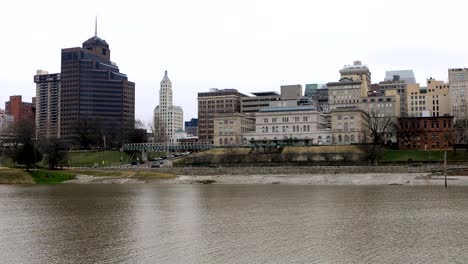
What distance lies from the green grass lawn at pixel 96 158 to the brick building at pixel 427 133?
86185 mm

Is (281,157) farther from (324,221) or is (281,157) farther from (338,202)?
(324,221)

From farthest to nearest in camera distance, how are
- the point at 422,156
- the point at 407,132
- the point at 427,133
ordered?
the point at 407,132, the point at 427,133, the point at 422,156

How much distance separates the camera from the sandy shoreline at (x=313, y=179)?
93.8 meters

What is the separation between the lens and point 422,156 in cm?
12950

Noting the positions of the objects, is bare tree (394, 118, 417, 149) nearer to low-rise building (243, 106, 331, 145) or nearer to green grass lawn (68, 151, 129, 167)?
low-rise building (243, 106, 331, 145)

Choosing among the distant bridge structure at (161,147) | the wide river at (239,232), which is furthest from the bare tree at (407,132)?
the wide river at (239,232)

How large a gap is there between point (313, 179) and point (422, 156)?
3932cm

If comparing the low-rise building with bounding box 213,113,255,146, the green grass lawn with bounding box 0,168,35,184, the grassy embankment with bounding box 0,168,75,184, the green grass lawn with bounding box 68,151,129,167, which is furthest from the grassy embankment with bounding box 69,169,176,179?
the low-rise building with bounding box 213,113,255,146

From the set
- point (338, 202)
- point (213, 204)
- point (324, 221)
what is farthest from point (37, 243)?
point (338, 202)

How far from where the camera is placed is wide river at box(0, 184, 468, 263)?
89.9 ft

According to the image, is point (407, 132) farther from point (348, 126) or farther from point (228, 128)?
point (228, 128)

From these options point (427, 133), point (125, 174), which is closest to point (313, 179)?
point (125, 174)

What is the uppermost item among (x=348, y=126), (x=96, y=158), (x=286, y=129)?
(x=348, y=126)

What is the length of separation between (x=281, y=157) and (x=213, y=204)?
8695cm
